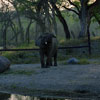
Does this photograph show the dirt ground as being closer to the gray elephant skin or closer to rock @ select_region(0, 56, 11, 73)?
rock @ select_region(0, 56, 11, 73)

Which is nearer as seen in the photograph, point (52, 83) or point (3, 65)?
point (52, 83)

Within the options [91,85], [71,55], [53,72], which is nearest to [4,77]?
[53,72]

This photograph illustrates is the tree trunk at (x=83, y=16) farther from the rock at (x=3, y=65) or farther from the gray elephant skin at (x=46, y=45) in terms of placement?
the rock at (x=3, y=65)

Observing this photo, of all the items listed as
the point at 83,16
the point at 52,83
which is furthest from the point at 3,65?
the point at 83,16

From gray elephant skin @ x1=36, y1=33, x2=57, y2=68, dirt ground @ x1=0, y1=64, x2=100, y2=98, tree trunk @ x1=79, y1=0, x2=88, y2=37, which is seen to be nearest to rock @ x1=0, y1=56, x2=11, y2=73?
dirt ground @ x1=0, y1=64, x2=100, y2=98

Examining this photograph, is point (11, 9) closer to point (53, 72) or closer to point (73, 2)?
point (73, 2)

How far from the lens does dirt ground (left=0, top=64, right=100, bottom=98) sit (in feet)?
33.4

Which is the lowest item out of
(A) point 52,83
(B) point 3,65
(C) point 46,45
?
(A) point 52,83

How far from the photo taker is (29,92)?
34.9 ft

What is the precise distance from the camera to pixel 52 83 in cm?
1164

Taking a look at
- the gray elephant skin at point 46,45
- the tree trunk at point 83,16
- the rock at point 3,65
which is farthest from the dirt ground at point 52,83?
the tree trunk at point 83,16

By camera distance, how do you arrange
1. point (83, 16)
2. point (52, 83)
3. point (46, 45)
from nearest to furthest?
1. point (52, 83)
2. point (46, 45)
3. point (83, 16)

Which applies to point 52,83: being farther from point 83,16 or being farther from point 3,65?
point 83,16

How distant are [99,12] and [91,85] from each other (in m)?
25.8
